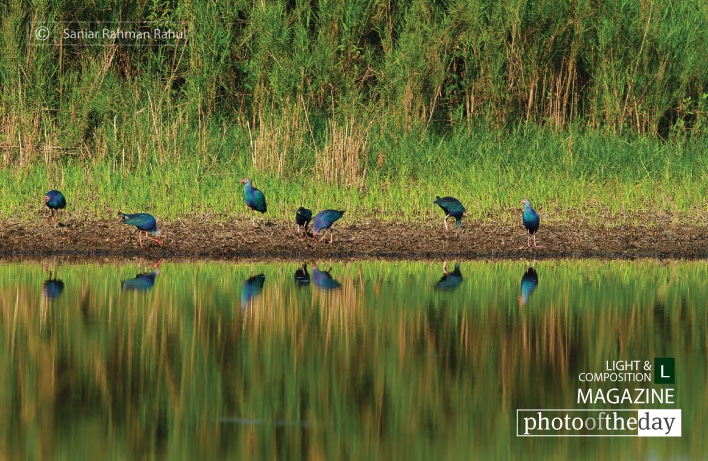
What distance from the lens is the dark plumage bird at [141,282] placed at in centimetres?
1213

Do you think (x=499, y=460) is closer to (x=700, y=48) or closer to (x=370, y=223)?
(x=370, y=223)

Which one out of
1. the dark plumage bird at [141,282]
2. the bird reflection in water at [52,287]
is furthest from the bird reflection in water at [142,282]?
the bird reflection in water at [52,287]

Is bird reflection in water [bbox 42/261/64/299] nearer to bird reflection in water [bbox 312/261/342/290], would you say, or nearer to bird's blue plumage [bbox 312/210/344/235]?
bird reflection in water [bbox 312/261/342/290]

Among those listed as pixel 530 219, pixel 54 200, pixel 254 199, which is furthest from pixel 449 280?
pixel 54 200

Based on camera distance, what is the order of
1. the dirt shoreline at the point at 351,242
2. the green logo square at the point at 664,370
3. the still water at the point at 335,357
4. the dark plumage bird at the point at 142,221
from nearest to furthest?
the still water at the point at 335,357
the green logo square at the point at 664,370
the dark plumage bird at the point at 142,221
the dirt shoreline at the point at 351,242

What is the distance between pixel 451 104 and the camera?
804 inches

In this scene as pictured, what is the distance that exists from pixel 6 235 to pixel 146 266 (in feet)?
6.97

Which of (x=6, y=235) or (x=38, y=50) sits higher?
(x=38, y=50)

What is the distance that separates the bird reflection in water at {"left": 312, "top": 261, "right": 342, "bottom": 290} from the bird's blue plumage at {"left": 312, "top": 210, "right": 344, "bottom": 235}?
0.75 m

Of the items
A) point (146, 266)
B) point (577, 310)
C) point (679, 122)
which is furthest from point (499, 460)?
point (679, 122)

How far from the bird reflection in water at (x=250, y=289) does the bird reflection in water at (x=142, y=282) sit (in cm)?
93

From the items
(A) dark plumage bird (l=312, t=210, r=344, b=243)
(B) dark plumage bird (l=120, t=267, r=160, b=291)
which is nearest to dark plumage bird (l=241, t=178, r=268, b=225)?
(A) dark plumage bird (l=312, t=210, r=344, b=243)

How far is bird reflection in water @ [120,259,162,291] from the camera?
12.1 m

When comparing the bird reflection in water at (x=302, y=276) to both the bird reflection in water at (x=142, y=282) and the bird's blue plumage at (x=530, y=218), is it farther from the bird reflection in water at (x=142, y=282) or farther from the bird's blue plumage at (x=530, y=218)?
the bird's blue plumage at (x=530, y=218)
